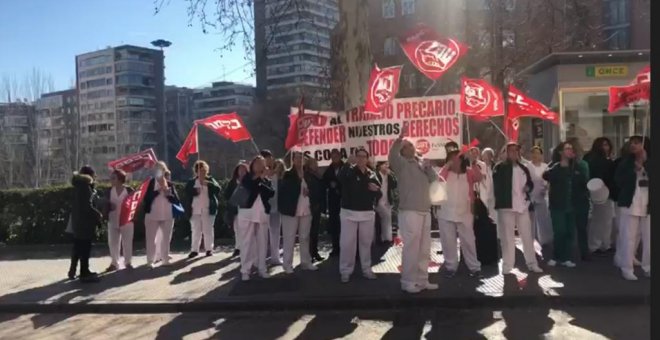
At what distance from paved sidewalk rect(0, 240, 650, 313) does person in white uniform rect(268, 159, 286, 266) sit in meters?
0.48

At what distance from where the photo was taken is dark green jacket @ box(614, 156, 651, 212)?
828 centimetres

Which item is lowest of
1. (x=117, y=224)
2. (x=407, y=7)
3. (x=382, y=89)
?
(x=117, y=224)

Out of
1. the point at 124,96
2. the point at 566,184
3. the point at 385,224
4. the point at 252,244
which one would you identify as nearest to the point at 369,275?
the point at 252,244

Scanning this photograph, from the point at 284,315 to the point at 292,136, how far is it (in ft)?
10.0

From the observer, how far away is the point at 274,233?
Result: 409 inches

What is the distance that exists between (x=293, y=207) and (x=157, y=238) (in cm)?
300

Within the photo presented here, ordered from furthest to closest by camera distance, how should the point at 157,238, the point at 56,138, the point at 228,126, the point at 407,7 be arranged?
the point at 407,7 < the point at 56,138 < the point at 228,126 < the point at 157,238

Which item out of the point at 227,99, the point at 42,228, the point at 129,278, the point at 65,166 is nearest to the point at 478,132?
the point at 42,228

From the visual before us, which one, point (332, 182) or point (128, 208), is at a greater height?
point (332, 182)

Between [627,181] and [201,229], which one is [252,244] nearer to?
[201,229]

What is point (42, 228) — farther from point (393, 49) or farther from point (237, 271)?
point (393, 49)

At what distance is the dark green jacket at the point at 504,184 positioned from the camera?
8805 millimetres

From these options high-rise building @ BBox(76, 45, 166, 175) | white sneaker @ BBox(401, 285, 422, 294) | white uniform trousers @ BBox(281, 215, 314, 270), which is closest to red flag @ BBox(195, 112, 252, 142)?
white uniform trousers @ BBox(281, 215, 314, 270)

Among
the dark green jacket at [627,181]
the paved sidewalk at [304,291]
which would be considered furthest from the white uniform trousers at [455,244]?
the dark green jacket at [627,181]
